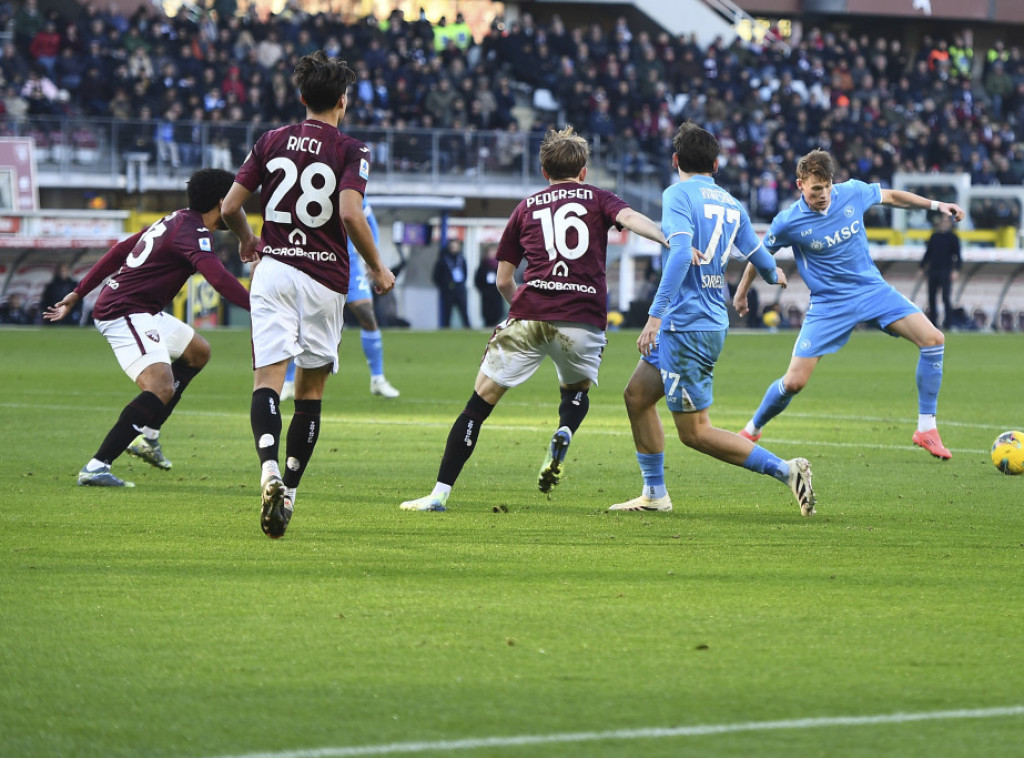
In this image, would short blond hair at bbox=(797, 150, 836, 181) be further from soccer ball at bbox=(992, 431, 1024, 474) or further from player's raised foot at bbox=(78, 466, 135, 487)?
player's raised foot at bbox=(78, 466, 135, 487)

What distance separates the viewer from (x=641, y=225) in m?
7.43

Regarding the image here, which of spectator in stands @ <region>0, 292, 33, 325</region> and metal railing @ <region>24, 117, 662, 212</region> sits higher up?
metal railing @ <region>24, 117, 662, 212</region>

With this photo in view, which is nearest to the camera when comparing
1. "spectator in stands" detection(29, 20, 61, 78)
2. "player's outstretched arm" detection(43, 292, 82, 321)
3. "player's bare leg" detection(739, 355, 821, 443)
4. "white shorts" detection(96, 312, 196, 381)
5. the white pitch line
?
the white pitch line

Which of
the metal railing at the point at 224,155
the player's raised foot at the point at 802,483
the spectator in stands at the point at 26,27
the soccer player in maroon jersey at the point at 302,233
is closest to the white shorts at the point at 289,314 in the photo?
the soccer player in maroon jersey at the point at 302,233

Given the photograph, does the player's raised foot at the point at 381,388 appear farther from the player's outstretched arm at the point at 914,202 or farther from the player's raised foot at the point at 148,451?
the player's outstretched arm at the point at 914,202

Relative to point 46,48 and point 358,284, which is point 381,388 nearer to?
point 358,284

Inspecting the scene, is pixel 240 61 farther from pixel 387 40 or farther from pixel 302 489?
pixel 302 489

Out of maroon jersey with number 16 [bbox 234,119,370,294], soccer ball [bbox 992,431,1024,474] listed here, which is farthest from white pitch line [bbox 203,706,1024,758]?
soccer ball [bbox 992,431,1024,474]

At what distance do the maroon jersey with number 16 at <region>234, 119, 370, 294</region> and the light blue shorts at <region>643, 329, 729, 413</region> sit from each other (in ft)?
5.65

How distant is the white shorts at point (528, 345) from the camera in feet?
26.1

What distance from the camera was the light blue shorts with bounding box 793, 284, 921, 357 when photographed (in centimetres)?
→ 1081

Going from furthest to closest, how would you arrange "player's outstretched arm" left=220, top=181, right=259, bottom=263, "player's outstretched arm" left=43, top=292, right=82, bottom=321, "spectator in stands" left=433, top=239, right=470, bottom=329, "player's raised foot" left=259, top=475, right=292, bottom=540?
"spectator in stands" left=433, top=239, right=470, bottom=329, "player's outstretched arm" left=43, top=292, right=82, bottom=321, "player's outstretched arm" left=220, top=181, right=259, bottom=263, "player's raised foot" left=259, top=475, right=292, bottom=540

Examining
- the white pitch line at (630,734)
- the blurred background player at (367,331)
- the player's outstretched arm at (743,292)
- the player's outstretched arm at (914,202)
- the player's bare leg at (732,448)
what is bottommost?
the blurred background player at (367,331)

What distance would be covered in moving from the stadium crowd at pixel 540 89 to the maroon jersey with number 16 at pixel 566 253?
24659 millimetres
